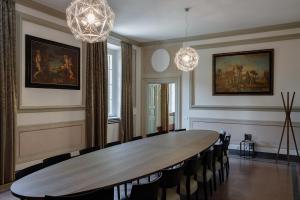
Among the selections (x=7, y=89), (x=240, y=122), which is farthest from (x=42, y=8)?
(x=240, y=122)

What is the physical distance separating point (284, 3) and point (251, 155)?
138 inches

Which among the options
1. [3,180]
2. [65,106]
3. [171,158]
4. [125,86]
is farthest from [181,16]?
[3,180]

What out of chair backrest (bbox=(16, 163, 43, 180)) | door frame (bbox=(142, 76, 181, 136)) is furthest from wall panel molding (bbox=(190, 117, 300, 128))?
chair backrest (bbox=(16, 163, 43, 180))

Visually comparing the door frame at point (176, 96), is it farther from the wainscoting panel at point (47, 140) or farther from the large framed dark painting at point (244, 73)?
the wainscoting panel at point (47, 140)

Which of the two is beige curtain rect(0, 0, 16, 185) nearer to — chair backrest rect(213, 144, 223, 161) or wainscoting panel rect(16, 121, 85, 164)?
wainscoting panel rect(16, 121, 85, 164)

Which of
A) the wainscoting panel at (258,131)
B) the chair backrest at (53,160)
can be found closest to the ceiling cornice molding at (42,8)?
the chair backrest at (53,160)

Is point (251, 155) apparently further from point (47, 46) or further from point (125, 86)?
point (47, 46)

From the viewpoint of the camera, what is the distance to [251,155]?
6129mm

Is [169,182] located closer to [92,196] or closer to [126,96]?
[92,196]

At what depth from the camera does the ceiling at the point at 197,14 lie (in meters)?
4.59

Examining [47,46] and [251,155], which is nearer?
[47,46]

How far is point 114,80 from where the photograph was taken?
23.3 feet

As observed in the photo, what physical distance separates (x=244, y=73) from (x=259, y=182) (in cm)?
304

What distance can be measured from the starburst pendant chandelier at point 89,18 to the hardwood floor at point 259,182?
2.60m
